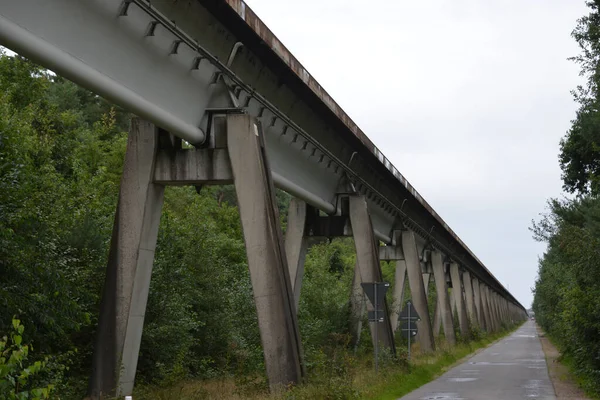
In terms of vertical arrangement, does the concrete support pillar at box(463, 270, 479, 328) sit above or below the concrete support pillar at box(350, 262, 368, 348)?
above

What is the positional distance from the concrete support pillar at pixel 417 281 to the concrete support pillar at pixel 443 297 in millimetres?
8508

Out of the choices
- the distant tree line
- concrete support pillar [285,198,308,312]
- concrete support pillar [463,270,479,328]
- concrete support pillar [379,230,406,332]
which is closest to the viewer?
the distant tree line

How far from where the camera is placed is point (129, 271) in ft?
45.3

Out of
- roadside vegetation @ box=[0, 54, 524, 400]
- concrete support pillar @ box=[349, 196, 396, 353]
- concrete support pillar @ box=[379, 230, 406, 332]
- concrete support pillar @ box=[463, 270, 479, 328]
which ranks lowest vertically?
roadside vegetation @ box=[0, 54, 524, 400]

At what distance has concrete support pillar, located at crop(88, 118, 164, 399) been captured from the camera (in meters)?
13.5

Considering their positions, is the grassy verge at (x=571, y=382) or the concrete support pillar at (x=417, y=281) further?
the concrete support pillar at (x=417, y=281)

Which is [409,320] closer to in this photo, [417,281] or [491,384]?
[491,384]

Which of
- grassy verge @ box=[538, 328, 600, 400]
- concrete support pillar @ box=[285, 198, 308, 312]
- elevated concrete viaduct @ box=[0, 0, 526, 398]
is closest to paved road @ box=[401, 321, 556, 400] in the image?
grassy verge @ box=[538, 328, 600, 400]

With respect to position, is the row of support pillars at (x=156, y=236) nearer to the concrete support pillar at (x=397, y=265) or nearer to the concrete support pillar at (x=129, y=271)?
the concrete support pillar at (x=129, y=271)

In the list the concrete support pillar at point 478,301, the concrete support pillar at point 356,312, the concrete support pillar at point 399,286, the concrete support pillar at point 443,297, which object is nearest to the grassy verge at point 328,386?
the concrete support pillar at point 356,312

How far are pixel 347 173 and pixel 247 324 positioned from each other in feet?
18.3

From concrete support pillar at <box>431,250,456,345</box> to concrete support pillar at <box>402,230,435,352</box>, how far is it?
27.9ft

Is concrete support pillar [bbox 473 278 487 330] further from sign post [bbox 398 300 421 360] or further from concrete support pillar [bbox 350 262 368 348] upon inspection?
sign post [bbox 398 300 421 360]

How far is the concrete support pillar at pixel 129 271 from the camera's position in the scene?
13.5 metres
